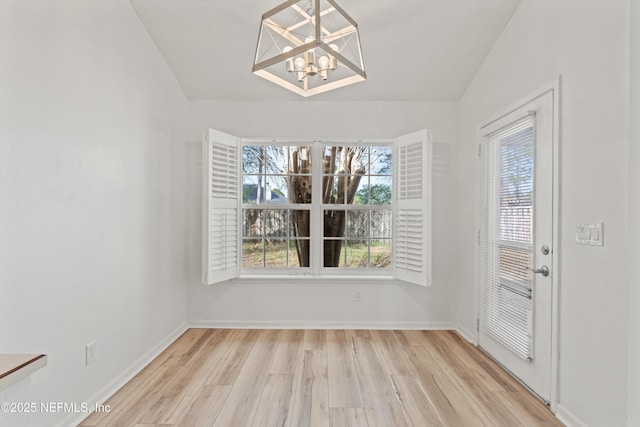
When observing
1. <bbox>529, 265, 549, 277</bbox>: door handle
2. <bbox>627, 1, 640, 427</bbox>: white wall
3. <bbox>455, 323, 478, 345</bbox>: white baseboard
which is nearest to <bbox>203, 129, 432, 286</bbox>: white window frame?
<bbox>455, 323, 478, 345</bbox>: white baseboard

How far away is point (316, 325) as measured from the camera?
393 centimetres

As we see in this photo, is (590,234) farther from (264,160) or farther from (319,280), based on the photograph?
(264,160)

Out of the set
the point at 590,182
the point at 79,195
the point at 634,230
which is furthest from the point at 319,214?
the point at 634,230

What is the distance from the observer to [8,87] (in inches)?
67.4

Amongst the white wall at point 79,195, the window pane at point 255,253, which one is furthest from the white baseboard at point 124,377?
the window pane at point 255,253

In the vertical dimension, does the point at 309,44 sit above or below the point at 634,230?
above

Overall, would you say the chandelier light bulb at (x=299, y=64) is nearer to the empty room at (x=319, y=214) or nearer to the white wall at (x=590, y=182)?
the empty room at (x=319, y=214)

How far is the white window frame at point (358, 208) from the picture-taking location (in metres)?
3.60

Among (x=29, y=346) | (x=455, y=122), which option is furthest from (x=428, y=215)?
(x=29, y=346)

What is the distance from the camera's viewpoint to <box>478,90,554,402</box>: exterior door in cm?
241

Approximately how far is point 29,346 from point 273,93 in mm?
2960

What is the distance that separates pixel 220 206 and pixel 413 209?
1971 mm

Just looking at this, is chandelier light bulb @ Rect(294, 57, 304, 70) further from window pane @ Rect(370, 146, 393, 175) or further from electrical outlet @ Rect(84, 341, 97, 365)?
electrical outlet @ Rect(84, 341, 97, 365)

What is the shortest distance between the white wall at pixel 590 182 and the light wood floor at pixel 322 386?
46 centimetres
